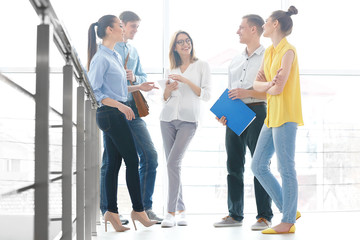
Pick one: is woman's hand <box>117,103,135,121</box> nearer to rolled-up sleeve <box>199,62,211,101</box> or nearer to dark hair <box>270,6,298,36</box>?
rolled-up sleeve <box>199,62,211,101</box>

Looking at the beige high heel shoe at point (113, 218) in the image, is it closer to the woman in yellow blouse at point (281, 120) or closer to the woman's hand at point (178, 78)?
the woman in yellow blouse at point (281, 120)

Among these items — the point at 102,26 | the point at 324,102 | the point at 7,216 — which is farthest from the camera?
the point at 324,102

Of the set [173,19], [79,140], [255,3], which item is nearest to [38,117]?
[79,140]

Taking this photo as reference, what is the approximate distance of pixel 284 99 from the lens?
2818 millimetres

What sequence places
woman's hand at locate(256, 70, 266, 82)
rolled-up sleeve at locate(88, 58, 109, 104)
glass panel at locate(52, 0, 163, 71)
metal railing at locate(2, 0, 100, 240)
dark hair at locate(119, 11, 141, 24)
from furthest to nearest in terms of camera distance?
1. glass panel at locate(52, 0, 163, 71)
2. dark hair at locate(119, 11, 141, 24)
3. woman's hand at locate(256, 70, 266, 82)
4. rolled-up sleeve at locate(88, 58, 109, 104)
5. metal railing at locate(2, 0, 100, 240)

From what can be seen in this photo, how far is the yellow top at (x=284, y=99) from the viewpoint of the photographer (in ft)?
9.05

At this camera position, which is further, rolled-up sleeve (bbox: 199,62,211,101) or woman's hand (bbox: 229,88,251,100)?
rolled-up sleeve (bbox: 199,62,211,101)

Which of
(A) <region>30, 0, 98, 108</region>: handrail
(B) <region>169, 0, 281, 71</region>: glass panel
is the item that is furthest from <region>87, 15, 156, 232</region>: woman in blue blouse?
(B) <region>169, 0, 281, 71</region>: glass panel

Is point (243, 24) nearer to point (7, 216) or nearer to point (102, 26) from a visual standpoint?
point (102, 26)

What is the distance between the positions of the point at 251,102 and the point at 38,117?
7.92 feet

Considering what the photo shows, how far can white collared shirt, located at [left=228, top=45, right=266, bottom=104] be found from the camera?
3.22 meters

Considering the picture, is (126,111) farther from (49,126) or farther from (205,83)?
(49,126)

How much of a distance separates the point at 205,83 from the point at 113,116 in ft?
3.05

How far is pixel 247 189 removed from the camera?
4516mm
